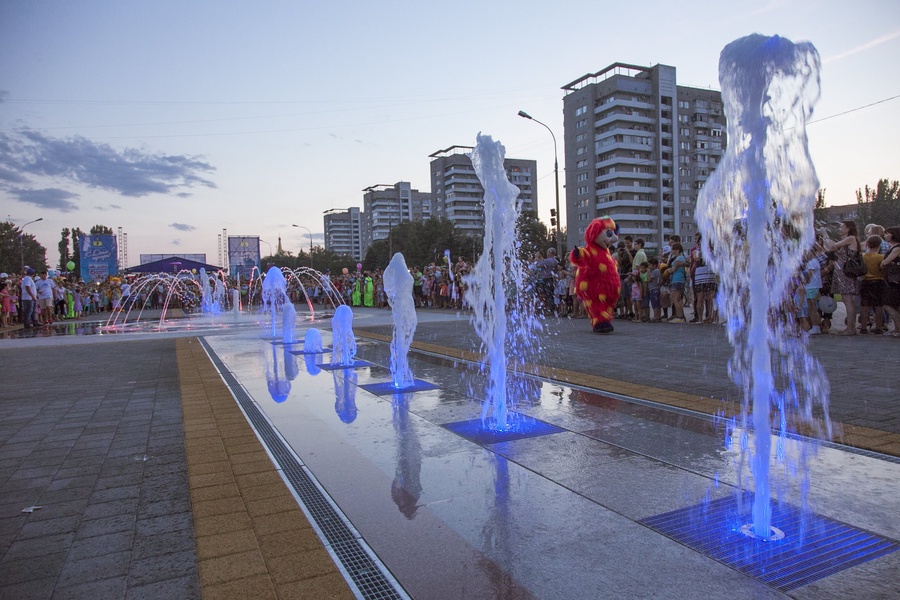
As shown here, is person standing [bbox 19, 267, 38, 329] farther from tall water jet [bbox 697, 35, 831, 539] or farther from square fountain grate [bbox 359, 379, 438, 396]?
tall water jet [bbox 697, 35, 831, 539]

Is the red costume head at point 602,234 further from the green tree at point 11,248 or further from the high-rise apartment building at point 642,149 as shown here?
the high-rise apartment building at point 642,149

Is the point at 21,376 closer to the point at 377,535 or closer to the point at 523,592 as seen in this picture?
the point at 377,535

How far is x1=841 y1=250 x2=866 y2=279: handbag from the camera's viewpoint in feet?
32.4

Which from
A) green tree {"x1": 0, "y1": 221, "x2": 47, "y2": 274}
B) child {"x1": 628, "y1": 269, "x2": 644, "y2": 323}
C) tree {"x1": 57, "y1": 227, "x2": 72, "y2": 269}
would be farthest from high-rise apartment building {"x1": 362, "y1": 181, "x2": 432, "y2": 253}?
child {"x1": 628, "y1": 269, "x2": 644, "y2": 323}

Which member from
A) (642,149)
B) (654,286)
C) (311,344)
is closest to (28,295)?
(311,344)

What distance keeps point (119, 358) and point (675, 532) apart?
10.2 m

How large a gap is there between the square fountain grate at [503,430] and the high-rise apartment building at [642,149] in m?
88.2

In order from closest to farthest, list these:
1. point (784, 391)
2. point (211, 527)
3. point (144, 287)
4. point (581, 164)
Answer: point (211, 527)
point (784, 391)
point (144, 287)
point (581, 164)

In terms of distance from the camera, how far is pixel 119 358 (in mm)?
10547

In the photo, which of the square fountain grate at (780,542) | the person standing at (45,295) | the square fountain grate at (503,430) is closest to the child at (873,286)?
the square fountain grate at (503,430)

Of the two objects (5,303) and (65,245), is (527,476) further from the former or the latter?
(65,245)

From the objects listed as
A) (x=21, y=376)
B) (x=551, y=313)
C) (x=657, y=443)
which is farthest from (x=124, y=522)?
(x=551, y=313)

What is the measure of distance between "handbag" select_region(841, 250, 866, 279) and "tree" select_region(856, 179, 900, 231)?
57079 mm

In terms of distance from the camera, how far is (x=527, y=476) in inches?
149
